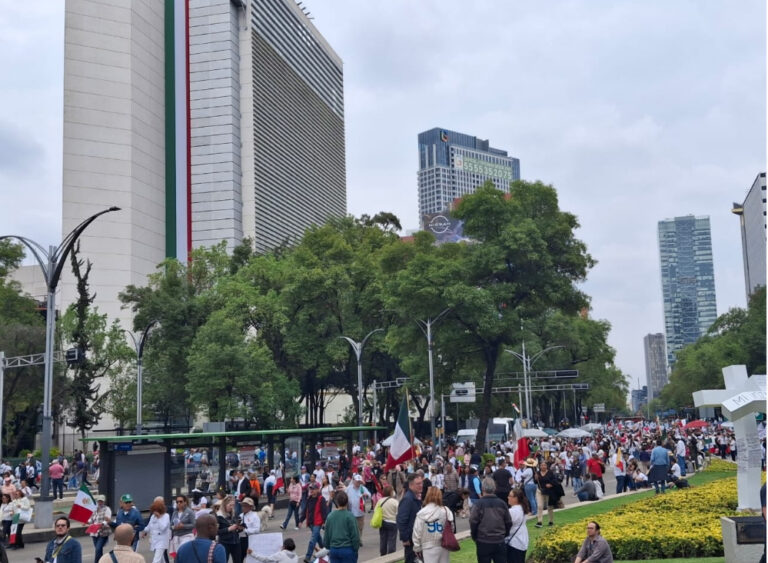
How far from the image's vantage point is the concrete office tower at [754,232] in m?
124

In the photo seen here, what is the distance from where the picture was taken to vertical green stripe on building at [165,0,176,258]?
87.2m

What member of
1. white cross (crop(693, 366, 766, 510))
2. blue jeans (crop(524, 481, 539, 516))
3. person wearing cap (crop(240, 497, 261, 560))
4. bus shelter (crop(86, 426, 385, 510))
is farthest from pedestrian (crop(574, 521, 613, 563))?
bus shelter (crop(86, 426, 385, 510))

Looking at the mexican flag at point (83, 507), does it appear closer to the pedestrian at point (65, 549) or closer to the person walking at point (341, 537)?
the pedestrian at point (65, 549)

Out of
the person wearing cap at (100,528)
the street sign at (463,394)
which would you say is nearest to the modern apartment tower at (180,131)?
the street sign at (463,394)

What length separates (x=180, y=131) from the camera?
3533 inches

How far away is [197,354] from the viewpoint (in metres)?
51.0

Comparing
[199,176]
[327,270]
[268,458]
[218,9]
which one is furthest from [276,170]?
[268,458]

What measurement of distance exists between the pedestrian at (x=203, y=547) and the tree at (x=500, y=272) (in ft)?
118

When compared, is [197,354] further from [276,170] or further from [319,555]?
[276,170]

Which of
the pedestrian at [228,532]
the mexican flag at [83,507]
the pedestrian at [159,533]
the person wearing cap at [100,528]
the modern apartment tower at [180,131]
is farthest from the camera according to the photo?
the modern apartment tower at [180,131]

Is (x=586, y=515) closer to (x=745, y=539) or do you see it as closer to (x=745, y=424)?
(x=745, y=424)

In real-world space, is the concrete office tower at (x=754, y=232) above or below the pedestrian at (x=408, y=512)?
above

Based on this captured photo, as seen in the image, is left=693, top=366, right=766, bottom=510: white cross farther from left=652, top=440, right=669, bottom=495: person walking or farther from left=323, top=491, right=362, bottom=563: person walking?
left=323, top=491, right=362, bottom=563: person walking

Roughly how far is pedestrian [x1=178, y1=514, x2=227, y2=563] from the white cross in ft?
37.4
